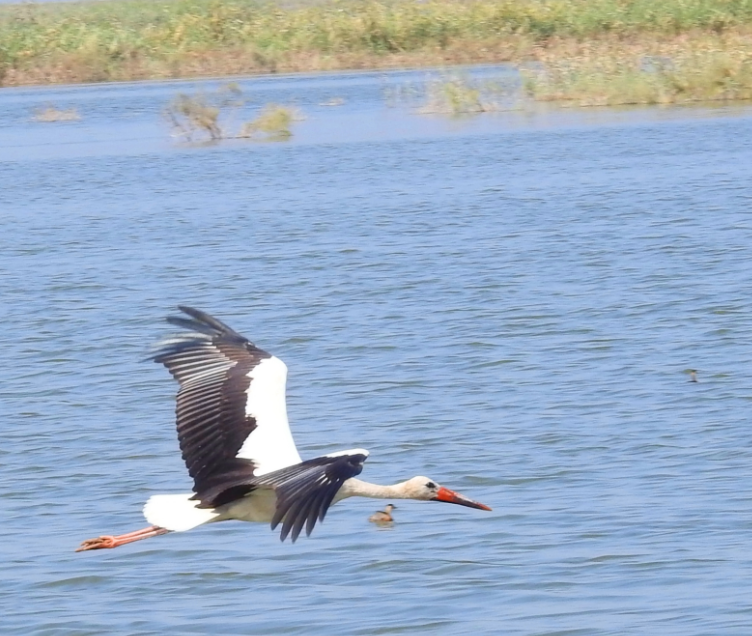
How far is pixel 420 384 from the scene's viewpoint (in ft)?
33.5

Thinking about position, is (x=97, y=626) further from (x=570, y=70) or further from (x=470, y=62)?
(x=470, y=62)

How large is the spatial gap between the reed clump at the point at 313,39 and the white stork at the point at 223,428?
31.9 m

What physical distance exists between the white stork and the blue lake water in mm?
457

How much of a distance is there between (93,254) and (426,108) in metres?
14.1

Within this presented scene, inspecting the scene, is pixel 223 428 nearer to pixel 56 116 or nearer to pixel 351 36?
pixel 56 116

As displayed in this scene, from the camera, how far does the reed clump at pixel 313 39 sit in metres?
40.1

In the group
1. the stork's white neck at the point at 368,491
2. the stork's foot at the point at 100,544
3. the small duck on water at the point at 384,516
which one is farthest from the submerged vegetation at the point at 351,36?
the stork's foot at the point at 100,544

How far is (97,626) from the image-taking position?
22.2ft

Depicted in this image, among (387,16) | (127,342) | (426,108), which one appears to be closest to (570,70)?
(426,108)

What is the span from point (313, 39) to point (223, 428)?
37563 mm

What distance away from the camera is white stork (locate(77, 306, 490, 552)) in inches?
253

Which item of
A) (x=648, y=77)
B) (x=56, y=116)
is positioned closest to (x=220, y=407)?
(x=648, y=77)

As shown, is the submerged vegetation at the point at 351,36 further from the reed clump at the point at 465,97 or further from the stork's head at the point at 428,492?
the stork's head at the point at 428,492

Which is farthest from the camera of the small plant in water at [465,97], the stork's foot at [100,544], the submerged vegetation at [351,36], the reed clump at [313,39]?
the reed clump at [313,39]
